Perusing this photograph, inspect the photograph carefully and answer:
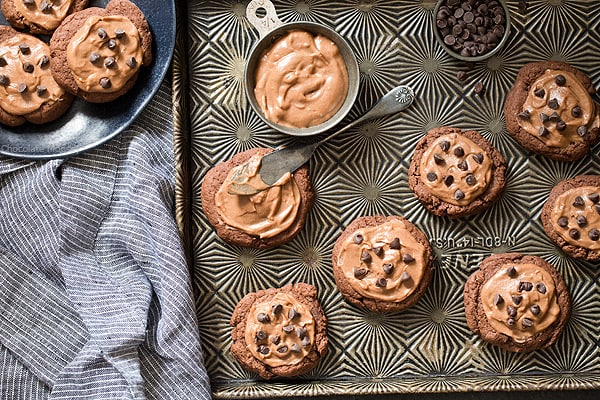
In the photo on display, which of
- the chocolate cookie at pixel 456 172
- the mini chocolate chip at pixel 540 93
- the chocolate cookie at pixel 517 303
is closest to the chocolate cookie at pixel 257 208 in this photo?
the chocolate cookie at pixel 456 172

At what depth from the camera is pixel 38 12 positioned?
310 centimetres

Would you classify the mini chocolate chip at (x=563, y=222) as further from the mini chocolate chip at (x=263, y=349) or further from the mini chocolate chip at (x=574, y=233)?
the mini chocolate chip at (x=263, y=349)

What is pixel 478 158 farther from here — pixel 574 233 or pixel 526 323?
pixel 526 323

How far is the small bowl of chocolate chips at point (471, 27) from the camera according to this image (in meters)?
3.12

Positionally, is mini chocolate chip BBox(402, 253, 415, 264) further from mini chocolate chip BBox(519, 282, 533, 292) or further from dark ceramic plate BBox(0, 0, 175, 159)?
dark ceramic plate BBox(0, 0, 175, 159)

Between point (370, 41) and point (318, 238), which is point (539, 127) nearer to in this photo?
point (370, 41)

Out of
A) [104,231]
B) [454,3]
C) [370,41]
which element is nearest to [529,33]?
[454,3]

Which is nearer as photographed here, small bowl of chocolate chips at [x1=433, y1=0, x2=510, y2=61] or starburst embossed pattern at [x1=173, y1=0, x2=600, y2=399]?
small bowl of chocolate chips at [x1=433, y1=0, x2=510, y2=61]

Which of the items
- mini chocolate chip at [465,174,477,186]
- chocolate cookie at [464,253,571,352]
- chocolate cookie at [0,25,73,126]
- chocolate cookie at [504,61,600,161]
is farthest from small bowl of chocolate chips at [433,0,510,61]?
chocolate cookie at [0,25,73,126]

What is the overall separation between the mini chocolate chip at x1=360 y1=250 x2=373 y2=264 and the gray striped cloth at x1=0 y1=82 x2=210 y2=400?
2.46 ft

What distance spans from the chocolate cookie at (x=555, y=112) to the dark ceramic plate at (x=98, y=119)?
1517mm

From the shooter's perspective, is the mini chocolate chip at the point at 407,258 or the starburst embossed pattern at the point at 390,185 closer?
the mini chocolate chip at the point at 407,258

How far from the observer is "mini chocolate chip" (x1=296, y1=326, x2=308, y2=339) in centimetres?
306

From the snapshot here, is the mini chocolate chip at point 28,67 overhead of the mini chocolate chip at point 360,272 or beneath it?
overhead
